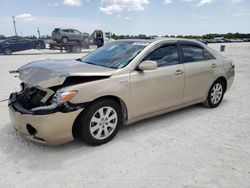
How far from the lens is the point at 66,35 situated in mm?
23359

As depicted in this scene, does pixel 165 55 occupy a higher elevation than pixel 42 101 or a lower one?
higher

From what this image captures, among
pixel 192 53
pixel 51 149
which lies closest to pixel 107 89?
pixel 51 149

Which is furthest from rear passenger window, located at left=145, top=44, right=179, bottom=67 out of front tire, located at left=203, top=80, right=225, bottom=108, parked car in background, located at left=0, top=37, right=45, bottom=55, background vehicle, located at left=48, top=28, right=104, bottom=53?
parked car in background, located at left=0, top=37, right=45, bottom=55

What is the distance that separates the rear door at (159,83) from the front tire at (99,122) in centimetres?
36

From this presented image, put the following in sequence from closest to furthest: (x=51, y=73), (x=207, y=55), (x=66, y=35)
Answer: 1. (x=51, y=73)
2. (x=207, y=55)
3. (x=66, y=35)

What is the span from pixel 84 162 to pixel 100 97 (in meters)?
0.88

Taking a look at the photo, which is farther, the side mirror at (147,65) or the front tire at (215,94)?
the front tire at (215,94)

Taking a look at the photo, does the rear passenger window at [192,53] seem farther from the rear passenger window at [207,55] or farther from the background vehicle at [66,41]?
the background vehicle at [66,41]

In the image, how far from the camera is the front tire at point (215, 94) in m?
4.88

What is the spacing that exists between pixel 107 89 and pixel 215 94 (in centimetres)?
282

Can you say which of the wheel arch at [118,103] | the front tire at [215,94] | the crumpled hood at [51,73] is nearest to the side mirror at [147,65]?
the crumpled hood at [51,73]

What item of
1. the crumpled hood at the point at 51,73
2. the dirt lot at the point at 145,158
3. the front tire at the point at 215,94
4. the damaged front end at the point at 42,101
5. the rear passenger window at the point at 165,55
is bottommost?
the dirt lot at the point at 145,158

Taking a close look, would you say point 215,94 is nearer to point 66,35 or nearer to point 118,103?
point 118,103

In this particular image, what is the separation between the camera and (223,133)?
3723mm
